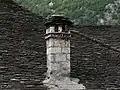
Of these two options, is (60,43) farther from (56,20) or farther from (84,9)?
(84,9)

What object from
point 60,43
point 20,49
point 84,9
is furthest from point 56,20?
point 84,9

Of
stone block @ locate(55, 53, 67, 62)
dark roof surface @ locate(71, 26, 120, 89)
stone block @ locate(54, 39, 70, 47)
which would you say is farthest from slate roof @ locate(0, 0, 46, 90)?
dark roof surface @ locate(71, 26, 120, 89)

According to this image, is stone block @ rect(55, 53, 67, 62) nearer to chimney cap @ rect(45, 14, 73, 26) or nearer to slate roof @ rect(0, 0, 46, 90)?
slate roof @ rect(0, 0, 46, 90)

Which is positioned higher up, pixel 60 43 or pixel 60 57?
pixel 60 43

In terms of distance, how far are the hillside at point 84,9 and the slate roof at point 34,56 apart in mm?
12697

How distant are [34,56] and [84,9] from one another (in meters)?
17.6

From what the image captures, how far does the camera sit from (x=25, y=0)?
2708cm

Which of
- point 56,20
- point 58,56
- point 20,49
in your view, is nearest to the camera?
point 58,56

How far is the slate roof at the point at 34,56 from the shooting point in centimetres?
796

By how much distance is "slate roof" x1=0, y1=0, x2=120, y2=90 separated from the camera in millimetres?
7961

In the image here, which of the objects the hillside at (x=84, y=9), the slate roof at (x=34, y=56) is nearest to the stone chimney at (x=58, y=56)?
the slate roof at (x=34, y=56)

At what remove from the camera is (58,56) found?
8.12 m

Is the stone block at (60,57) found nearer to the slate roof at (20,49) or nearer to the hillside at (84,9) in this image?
the slate roof at (20,49)

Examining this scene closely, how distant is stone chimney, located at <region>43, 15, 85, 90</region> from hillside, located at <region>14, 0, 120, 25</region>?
14630mm
